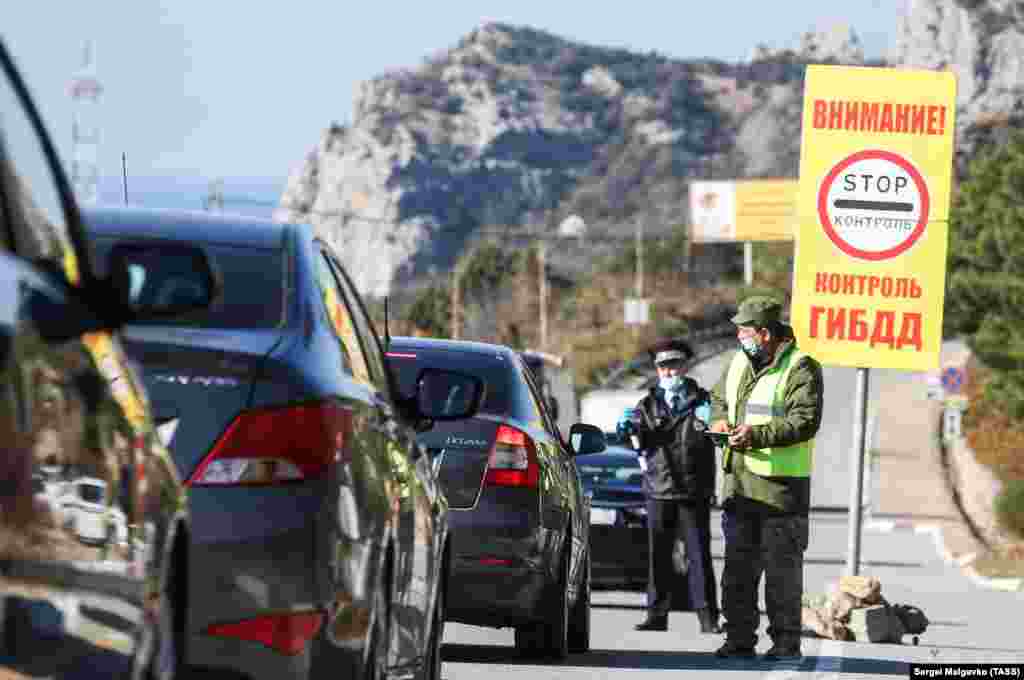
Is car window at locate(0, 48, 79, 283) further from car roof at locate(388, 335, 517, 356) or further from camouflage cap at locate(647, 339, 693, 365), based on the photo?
camouflage cap at locate(647, 339, 693, 365)

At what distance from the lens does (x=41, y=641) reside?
164 inches

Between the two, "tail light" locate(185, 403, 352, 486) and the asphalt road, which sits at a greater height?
"tail light" locate(185, 403, 352, 486)

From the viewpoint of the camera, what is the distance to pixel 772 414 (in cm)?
1321

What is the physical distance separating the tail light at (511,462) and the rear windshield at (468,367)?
161 mm

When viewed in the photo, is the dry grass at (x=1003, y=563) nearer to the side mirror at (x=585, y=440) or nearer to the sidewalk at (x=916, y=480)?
the sidewalk at (x=916, y=480)

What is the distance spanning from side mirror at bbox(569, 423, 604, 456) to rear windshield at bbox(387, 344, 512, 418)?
1.34m

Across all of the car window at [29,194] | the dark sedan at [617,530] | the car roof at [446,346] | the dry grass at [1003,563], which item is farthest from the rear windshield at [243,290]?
the dry grass at [1003,563]

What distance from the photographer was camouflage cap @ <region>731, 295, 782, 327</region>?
1321 centimetres

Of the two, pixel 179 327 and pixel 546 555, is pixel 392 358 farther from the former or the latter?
pixel 179 327

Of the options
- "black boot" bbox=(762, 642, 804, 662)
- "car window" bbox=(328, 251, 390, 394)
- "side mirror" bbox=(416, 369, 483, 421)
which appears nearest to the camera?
"car window" bbox=(328, 251, 390, 394)

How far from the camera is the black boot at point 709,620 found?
1639cm

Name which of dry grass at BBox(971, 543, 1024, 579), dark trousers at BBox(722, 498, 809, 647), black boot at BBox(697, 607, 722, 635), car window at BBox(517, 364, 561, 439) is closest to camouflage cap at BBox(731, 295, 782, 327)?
dark trousers at BBox(722, 498, 809, 647)

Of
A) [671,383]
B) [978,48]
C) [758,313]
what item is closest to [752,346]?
[758,313]

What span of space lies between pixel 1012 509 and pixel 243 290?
1462 inches
